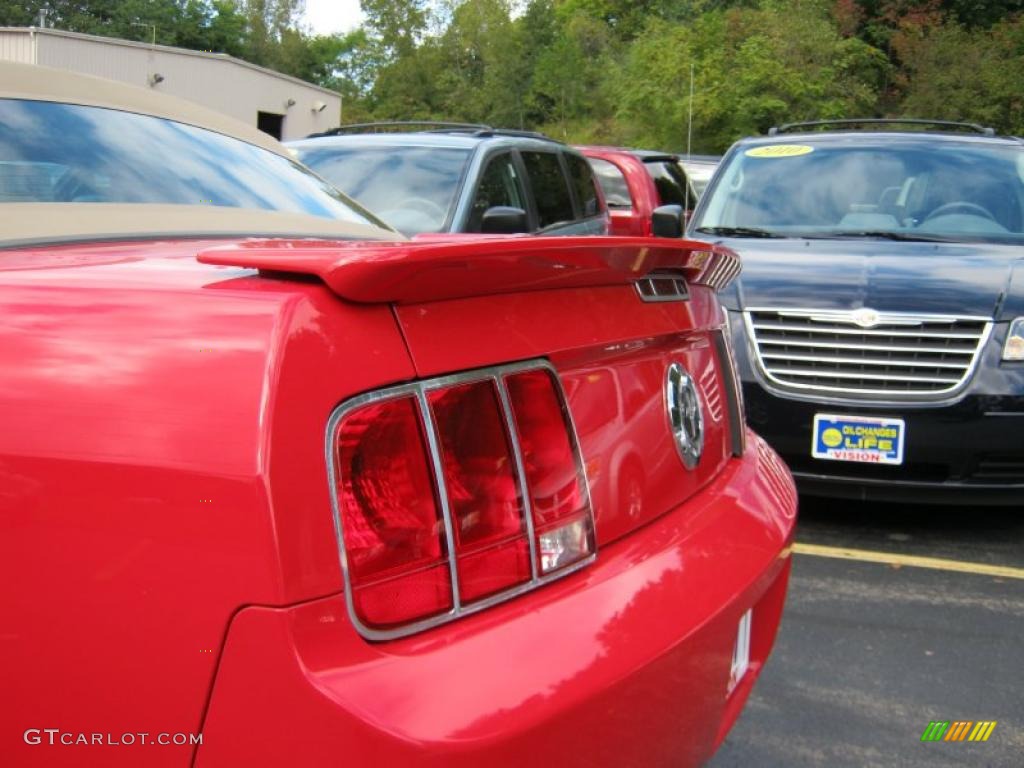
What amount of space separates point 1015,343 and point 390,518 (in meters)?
3.65

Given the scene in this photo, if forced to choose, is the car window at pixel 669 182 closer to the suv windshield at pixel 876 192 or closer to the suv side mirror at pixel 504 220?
the suv windshield at pixel 876 192

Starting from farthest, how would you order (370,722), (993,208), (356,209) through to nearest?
(993,208)
(356,209)
(370,722)

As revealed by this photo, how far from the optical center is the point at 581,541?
1.72 metres

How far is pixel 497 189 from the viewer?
671cm

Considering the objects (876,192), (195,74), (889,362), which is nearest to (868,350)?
(889,362)

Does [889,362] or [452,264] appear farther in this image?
[889,362]

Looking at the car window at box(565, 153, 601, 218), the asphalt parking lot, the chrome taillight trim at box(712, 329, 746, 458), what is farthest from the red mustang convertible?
the car window at box(565, 153, 601, 218)

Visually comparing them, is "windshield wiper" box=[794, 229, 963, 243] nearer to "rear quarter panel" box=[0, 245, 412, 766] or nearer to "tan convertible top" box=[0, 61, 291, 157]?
"tan convertible top" box=[0, 61, 291, 157]

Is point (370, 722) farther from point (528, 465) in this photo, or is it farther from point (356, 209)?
point (356, 209)

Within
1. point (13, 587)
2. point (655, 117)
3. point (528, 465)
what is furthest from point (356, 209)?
point (655, 117)

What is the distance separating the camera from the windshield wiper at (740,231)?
5.63 m

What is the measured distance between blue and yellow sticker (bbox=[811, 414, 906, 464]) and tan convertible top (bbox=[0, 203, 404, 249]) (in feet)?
7.93

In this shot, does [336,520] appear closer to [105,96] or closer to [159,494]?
[159,494]

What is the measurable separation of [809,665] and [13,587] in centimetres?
256
